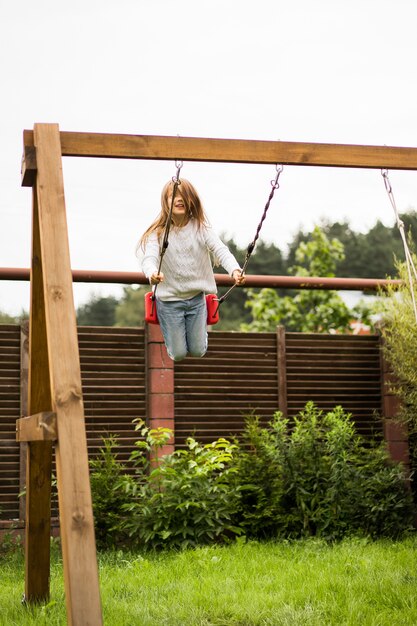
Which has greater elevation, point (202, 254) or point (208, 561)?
point (202, 254)

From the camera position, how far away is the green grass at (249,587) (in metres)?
4.47

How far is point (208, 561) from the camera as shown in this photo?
5.89 metres

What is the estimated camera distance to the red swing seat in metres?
5.35

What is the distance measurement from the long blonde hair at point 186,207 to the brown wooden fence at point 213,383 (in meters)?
2.47

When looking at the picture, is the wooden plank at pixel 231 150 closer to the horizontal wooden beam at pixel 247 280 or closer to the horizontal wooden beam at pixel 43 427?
the horizontal wooden beam at pixel 43 427

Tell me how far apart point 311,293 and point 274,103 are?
34.6ft

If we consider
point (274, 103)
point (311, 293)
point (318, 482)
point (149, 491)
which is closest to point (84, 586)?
point (149, 491)

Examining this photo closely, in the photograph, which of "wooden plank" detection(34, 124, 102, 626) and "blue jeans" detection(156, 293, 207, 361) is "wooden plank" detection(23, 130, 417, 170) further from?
"blue jeans" detection(156, 293, 207, 361)

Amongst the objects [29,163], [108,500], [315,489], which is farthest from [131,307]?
[29,163]

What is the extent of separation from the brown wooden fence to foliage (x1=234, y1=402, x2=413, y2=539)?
2.16ft

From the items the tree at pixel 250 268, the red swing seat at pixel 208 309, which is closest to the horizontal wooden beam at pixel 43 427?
the red swing seat at pixel 208 309

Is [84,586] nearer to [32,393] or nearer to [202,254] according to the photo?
[32,393]

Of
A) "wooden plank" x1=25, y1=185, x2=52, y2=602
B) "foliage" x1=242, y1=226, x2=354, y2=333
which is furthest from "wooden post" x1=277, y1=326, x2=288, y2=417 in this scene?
"foliage" x1=242, y1=226, x2=354, y2=333

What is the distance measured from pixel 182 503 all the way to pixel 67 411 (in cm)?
327
